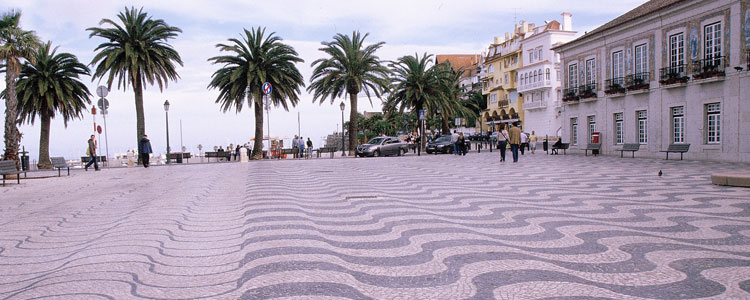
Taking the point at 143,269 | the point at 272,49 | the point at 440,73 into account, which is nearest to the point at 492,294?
the point at 143,269

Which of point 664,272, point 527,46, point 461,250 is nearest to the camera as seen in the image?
point 664,272

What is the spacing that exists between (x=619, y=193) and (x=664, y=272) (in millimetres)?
6596

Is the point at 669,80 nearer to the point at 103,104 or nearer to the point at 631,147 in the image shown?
the point at 631,147

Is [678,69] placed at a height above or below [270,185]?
above

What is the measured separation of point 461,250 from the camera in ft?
17.6

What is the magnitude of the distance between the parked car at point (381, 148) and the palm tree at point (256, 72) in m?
6.36

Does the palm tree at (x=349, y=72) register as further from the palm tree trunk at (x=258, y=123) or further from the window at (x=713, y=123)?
the window at (x=713, y=123)

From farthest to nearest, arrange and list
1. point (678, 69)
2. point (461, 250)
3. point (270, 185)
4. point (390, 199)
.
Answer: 1. point (678, 69)
2. point (270, 185)
3. point (390, 199)
4. point (461, 250)

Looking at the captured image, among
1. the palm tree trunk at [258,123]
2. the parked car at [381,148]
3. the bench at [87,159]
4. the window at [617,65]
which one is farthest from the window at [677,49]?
the bench at [87,159]

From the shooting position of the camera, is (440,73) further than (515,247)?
Yes

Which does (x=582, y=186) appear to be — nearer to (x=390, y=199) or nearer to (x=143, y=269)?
(x=390, y=199)

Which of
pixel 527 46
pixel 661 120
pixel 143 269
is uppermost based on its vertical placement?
pixel 527 46

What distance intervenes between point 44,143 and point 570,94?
114 ft

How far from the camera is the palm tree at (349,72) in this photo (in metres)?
40.1
